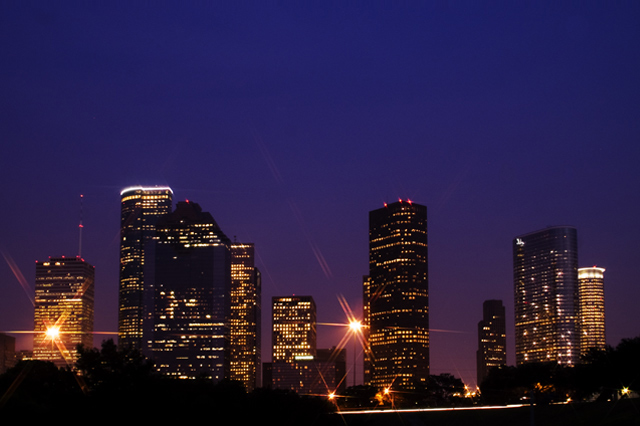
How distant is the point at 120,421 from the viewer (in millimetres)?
53188

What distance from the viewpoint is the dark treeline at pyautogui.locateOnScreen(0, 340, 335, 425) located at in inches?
2158

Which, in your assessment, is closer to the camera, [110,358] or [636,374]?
[110,358]

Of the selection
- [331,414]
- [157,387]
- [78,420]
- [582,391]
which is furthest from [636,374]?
[78,420]

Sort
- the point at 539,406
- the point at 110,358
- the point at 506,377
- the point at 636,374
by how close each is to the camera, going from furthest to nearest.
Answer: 1. the point at 506,377
2. the point at 636,374
3. the point at 539,406
4. the point at 110,358

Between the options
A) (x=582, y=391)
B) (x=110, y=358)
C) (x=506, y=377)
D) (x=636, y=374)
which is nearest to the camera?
(x=110, y=358)

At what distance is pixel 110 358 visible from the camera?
222ft

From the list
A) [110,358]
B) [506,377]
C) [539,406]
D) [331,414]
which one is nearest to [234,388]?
[331,414]

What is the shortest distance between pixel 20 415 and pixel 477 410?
143ft

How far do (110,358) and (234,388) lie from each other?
598 inches

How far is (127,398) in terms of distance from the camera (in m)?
55.5

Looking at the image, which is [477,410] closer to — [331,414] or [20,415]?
[331,414]

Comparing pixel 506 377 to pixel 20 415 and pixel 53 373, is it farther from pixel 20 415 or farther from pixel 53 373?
pixel 20 415

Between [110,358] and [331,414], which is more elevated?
[110,358]

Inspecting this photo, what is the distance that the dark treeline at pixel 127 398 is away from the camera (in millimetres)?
54812
